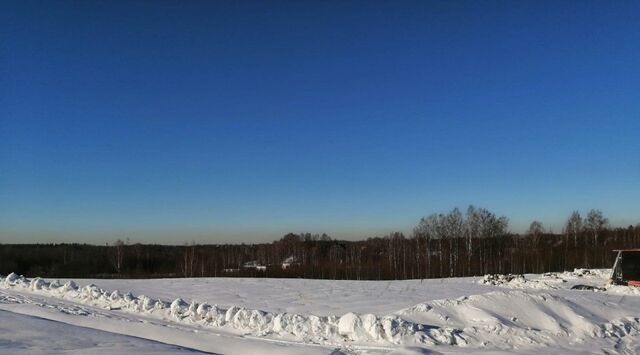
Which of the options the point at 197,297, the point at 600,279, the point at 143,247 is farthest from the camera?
the point at 143,247

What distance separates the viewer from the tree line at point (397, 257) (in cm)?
5372

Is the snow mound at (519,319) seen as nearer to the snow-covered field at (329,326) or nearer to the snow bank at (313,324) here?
the snow-covered field at (329,326)

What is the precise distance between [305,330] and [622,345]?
6358mm

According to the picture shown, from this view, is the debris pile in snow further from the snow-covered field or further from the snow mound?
the snow mound

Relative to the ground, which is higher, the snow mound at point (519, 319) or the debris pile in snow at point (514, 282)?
the snow mound at point (519, 319)

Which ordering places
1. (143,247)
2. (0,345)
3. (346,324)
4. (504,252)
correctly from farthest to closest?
(143,247) < (504,252) < (346,324) < (0,345)

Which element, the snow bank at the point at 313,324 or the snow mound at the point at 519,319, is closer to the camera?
the snow bank at the point at 313,324

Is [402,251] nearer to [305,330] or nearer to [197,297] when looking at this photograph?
[197,297]

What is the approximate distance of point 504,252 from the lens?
70.1 metres

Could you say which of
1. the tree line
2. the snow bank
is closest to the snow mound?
the snow bank

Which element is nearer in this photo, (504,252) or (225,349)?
(225,349)

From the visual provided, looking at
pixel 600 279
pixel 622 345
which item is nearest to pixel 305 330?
pixel 622 345

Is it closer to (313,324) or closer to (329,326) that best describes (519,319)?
(329,326)

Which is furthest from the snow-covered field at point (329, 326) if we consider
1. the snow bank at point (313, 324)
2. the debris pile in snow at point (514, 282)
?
the debris pile in snow at point (514, 282)
